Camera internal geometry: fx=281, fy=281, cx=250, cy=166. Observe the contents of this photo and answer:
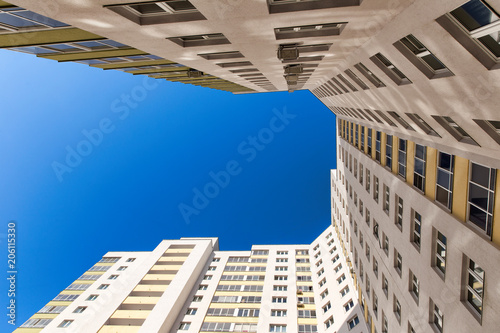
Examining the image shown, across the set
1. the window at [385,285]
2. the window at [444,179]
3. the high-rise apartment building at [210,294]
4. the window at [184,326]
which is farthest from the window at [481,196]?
the window at [184,326]

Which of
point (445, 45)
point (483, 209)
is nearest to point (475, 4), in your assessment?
point (445, 45)


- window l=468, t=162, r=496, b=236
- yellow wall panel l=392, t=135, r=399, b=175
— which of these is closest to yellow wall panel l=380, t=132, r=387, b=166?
yellow wall panel l=392, t=135, r=399, b=175

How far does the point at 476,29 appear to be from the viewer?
680 centimetres

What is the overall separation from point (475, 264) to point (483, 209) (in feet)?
8.44

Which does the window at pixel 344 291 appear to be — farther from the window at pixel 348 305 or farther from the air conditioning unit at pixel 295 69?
the air conditioning unit at pixel 295 69

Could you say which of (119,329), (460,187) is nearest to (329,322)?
(119,329)

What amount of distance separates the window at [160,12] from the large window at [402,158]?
16.9 m

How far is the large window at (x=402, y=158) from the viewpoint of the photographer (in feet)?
65.4

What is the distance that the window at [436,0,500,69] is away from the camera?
20.7 ft

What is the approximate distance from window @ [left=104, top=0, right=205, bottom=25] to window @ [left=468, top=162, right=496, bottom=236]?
12.4 metres

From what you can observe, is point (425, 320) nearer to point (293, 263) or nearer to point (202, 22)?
point (202, 22)

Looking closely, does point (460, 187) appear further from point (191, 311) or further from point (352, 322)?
point (191, 311)

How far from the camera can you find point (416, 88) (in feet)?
36.9

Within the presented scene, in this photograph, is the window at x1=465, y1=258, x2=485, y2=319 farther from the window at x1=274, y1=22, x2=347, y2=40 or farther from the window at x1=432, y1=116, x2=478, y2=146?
the window at x1=274, y1=22, x2=347, y2=40
